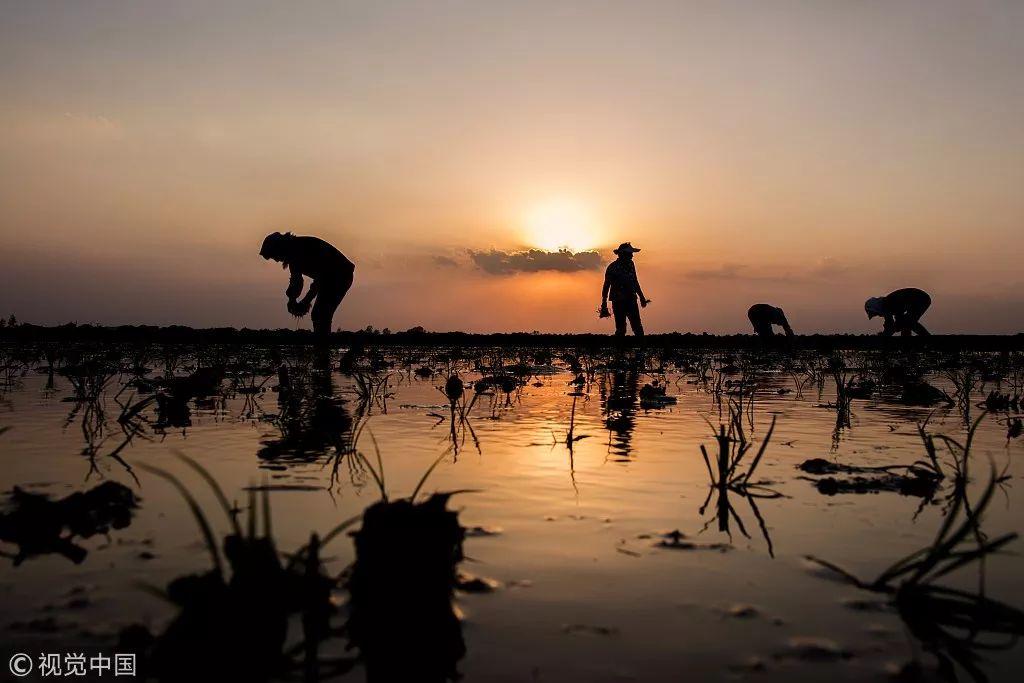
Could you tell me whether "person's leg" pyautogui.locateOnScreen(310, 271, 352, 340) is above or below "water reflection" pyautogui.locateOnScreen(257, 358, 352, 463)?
above

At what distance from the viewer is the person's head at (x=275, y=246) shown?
15625mm

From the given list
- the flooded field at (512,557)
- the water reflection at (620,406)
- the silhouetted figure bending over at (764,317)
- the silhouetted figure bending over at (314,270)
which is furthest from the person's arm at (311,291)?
the silhouetted figure bending over at (764,317)

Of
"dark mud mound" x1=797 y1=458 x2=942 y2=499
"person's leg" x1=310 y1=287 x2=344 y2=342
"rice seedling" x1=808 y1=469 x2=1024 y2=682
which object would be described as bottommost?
"rice seedling" x1=808 y1=469 x2=1024 y2=682

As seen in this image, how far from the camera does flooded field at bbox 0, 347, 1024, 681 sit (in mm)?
1585

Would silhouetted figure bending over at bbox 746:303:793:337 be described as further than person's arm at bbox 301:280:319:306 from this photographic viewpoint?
Yes

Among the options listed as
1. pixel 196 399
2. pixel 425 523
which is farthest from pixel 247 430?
pixel 425 523

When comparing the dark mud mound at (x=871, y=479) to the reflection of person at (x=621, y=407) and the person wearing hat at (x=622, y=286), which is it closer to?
the reflection of person at (x=621, y=407)

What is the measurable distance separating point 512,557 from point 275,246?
14.4 m

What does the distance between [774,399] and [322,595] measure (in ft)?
22.6

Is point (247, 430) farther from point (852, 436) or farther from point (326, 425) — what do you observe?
point (852, 436)

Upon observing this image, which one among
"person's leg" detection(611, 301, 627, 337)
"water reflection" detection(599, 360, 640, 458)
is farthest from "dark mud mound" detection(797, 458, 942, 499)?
"person's leg" detection(611, 301, 627, 337)

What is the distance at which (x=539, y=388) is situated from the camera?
9.62m

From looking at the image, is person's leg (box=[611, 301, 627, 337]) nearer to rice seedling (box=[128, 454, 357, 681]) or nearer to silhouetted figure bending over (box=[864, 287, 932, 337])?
silhouetted figure bending over (box=[864, 287, 932, 337])

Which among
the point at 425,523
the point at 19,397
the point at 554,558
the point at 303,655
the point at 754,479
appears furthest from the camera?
the point at 19,397
